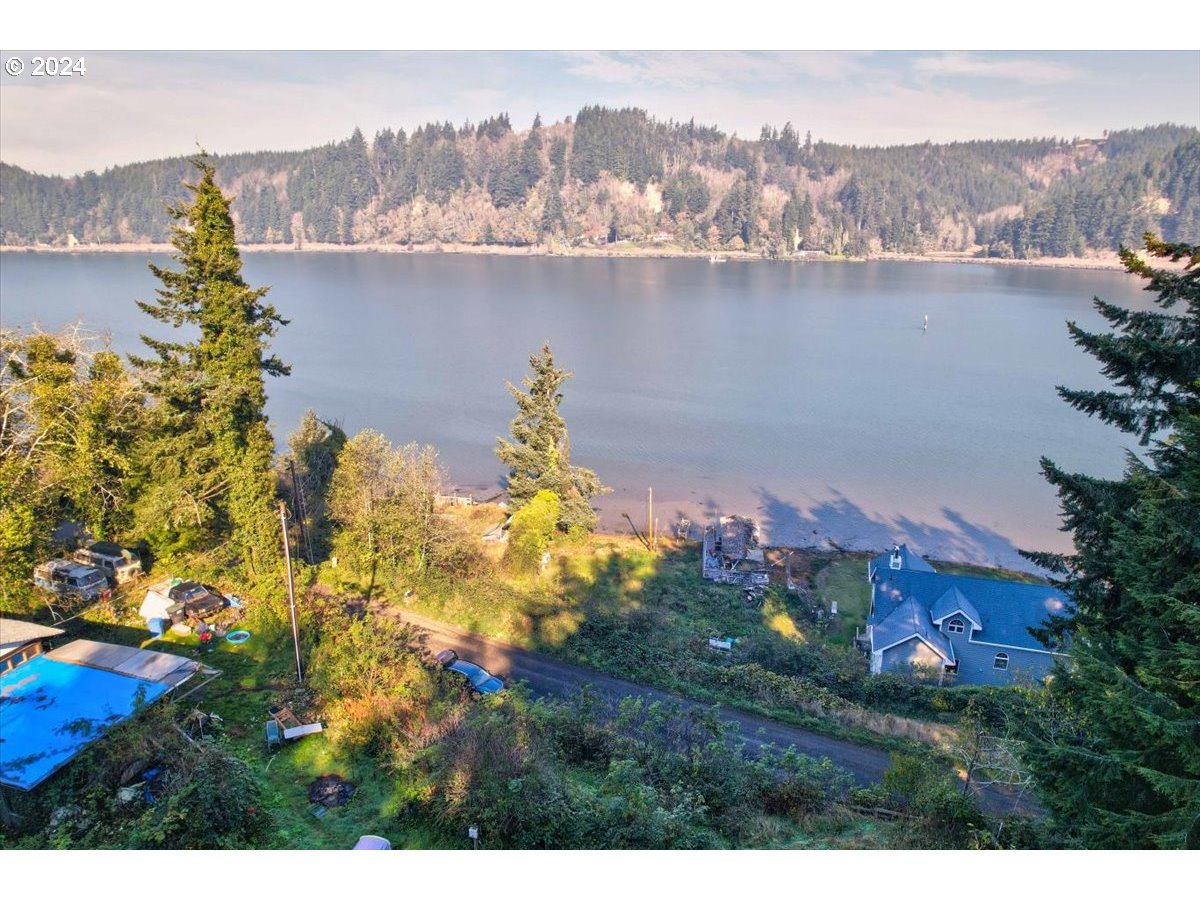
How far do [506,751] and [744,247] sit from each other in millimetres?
194168

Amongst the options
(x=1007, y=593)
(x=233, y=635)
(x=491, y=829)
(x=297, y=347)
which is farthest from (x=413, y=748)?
(x=297, y=347)

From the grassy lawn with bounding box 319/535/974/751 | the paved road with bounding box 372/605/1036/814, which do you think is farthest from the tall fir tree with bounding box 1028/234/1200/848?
the grassy lawn with bounding box 319/535/974/751

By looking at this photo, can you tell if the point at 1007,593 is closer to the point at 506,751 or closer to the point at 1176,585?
the point at 1176,585

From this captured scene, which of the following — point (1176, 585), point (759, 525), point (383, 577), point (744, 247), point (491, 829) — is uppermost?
point (744, 247)

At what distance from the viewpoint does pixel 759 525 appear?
35875 mm

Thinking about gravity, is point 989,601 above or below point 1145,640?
below

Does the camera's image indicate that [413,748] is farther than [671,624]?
No

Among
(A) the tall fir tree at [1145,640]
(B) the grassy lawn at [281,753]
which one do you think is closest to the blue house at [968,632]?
(A) the tall fir tree at [1145,640]

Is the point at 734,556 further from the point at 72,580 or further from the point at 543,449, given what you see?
the point at 72,580

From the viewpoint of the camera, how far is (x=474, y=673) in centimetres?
1711

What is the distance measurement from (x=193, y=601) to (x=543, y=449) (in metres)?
13.8

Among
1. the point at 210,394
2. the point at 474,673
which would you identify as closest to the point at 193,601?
the point at 210,394

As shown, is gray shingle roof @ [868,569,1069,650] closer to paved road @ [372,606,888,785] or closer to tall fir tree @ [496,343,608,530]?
paved road @ [372,606,888,785]

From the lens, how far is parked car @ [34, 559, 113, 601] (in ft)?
62.1
